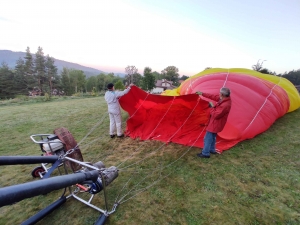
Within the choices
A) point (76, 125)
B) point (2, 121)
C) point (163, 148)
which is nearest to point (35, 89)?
point (2, 121)

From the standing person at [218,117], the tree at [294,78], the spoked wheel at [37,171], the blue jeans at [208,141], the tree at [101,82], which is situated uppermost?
the tree at [294,78]

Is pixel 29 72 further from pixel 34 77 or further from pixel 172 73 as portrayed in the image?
pixel 172 73

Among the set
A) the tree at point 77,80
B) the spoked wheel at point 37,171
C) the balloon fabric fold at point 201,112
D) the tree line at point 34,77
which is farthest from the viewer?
the tree at point 77,80

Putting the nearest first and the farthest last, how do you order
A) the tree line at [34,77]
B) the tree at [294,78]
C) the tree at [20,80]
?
1. the tree at [294,78]
2. the tree line at [34,77]
3. the tree at [20,80]

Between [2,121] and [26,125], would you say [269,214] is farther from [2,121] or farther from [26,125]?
[2,121]

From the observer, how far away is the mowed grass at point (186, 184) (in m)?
2.24

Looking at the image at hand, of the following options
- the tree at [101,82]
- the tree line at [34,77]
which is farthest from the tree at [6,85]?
the tree at [101,82]

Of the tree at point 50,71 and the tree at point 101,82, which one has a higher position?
the tree at point 50,71

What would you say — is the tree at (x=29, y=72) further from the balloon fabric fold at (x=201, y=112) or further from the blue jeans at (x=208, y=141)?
the blue jeans at (x=208, y=141)

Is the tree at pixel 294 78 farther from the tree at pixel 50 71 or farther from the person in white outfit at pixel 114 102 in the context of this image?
the tree at pixel 50 71

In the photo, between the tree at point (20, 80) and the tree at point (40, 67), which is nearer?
the tree at point (20, 80)

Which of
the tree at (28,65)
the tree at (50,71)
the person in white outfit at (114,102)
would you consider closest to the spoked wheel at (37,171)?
the person in white outfit at (114,102)

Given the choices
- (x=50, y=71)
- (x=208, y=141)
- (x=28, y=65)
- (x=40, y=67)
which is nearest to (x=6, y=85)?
(x=28, y=65)

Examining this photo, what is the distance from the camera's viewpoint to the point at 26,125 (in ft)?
21.4
